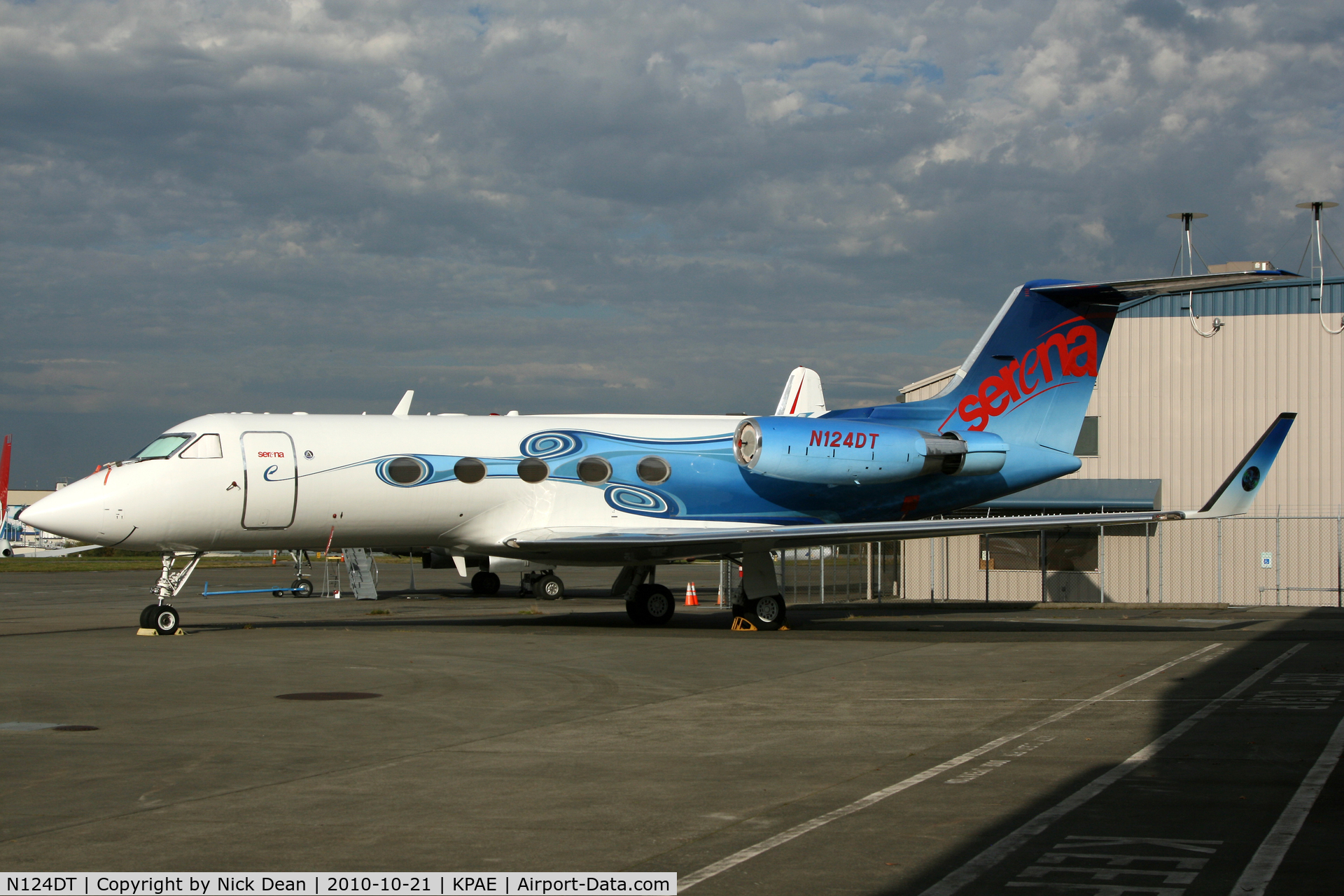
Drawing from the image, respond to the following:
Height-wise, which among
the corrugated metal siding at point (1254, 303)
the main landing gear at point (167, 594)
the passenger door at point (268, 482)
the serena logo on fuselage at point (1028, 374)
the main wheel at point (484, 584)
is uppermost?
the corrugated metal siding at point (1254, 303)

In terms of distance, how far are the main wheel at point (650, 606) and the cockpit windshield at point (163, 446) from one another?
853 cm

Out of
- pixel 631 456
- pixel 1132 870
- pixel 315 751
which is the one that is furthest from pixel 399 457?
pixel 1132 870

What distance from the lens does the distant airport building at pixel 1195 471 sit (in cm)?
3052

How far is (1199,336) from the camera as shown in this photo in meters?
31.9

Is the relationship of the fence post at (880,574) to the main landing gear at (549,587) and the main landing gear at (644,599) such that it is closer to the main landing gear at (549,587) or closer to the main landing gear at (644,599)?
the main landing gear at (549,587)

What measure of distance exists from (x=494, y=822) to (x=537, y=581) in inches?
1010

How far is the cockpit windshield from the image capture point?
18.9m

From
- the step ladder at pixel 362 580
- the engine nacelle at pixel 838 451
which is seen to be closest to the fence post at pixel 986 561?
the engine nacelle at pixel 838 451

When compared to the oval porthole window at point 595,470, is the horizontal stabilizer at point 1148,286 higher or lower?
higher

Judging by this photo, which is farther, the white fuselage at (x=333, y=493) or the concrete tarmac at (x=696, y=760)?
the white fuselage at (x=333, y=493)

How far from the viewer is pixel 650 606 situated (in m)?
22.8

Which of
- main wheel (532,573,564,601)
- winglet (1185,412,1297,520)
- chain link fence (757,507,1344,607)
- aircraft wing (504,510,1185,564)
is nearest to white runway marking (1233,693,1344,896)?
winglet (1185,412,1297,520)

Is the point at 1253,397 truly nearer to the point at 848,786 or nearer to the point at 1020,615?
the point at 1020,615

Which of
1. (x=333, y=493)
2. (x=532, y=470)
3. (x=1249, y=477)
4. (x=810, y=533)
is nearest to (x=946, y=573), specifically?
(x=810, y=533)
